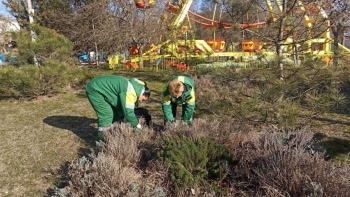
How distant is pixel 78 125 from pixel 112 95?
5.32ft

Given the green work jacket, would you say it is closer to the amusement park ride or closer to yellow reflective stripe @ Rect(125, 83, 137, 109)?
yellow reflective stripe @ Rect(125, 83, 137, 109)

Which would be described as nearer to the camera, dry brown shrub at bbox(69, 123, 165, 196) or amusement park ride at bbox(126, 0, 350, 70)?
dry brown shrub at bbox(69, 123, 165, 196)

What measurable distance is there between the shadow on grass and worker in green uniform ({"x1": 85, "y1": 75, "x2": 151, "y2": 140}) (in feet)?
1.67

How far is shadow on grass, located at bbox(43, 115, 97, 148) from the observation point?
478cm

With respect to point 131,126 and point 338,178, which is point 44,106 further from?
point 338,178

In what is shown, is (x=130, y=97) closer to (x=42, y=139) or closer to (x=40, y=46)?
(x=42, y=139)

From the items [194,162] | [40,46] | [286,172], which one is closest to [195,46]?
[40,46]

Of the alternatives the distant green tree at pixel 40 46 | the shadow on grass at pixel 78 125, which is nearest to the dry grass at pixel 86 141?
the shadow on grass at pixel 78 125

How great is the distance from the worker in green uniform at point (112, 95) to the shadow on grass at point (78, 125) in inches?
20.1

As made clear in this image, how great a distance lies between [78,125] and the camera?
5.48 meters

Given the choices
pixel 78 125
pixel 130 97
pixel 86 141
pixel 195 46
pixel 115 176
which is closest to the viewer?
pixel 115 176

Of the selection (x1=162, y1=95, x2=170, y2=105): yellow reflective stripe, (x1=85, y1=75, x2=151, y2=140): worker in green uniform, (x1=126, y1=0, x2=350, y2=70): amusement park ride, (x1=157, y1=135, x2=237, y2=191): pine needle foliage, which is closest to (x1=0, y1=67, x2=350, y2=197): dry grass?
(x1=157, y1=135, x2=237, y2=191): pine needle foliage

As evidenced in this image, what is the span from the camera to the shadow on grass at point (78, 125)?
4.78m

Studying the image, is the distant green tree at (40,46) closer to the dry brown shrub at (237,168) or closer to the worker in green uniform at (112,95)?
the worker in green uniform at (112,95)
